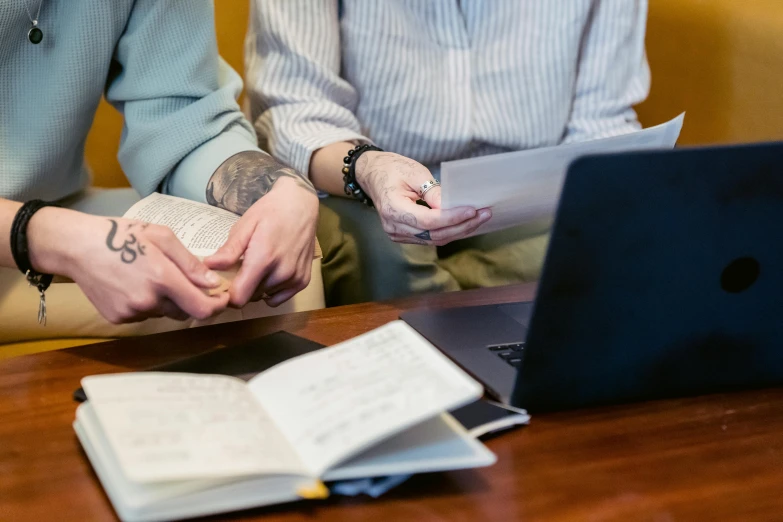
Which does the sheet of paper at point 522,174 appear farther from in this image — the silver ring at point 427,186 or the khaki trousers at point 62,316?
the khaki trousers at point 62,316

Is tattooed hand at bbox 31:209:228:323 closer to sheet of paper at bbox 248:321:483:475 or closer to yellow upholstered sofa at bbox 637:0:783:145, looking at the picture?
sheet of paper at bbox 248:321:483:475

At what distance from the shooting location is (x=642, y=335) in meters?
0.64

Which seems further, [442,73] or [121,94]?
[442,73]

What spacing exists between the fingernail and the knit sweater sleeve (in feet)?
1.03

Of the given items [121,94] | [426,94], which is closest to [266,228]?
[121,94]

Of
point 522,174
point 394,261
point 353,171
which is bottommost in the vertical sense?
point 394,261

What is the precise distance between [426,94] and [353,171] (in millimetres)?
232

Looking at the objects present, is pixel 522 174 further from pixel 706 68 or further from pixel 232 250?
pixel 706 68

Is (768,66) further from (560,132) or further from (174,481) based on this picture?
(174,481)

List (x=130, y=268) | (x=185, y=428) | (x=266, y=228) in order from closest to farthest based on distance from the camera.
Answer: (x=185, y=428)
(x=130, y=268)
(x=266, y=228)

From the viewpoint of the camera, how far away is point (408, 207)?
0.97m

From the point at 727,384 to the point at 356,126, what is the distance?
723 millimetres

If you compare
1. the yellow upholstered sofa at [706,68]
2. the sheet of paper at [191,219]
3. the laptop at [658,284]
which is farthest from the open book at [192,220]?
the yellow upholstered sofa at [706,68]

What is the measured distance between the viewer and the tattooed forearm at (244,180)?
1010mm
